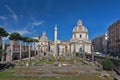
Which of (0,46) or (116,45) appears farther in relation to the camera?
(116,45)

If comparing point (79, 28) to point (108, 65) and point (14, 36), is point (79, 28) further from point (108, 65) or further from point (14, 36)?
point (108, 65)

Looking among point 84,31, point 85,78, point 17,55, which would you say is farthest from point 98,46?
point 85,78

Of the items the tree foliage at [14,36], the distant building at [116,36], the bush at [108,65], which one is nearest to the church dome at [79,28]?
the distant building at [116,36]

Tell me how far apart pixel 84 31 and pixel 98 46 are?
29.1 metres

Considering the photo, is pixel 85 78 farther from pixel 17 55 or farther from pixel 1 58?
pixel 17 55

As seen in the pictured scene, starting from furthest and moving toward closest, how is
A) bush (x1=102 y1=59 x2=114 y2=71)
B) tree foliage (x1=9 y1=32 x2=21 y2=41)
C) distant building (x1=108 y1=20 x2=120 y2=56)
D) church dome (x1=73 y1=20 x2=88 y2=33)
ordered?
1. church dome (x1=73 y1=20 x2=88 y2=33)
2. distant building (x1=108 y1=20 x2=120 y2=56)
3. tree foliage (x1=9 y1=32 x2=21 y2=41)
4. bush (x1=102 y1=59 x2=114 y2=71)

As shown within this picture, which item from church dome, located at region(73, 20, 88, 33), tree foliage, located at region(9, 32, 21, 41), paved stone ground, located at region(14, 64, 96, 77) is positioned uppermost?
church dome, located at region(73, 20, 88, 33)

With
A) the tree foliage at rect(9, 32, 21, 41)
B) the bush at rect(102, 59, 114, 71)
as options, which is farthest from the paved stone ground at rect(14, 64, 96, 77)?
the tree foliage at rect(9, 32, 21, 41)

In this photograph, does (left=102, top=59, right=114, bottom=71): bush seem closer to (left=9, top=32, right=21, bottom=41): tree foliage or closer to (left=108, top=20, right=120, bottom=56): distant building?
(left=108, top=20, right=120, bottom=56): distant building

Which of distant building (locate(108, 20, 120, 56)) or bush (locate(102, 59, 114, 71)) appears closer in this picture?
bush (locate(102, 59, 114, 71))

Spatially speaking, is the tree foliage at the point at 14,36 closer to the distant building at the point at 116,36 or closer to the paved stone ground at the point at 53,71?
the paved stone ground at the point at 53,71

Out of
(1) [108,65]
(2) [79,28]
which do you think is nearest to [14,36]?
(1) [108,65]

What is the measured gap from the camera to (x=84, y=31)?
135875 mm

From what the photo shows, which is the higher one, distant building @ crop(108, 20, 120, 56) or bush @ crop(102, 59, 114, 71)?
distant building @ crop(108, 20, 120, 56)
